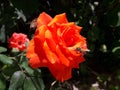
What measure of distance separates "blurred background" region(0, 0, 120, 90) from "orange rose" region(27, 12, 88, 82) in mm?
442

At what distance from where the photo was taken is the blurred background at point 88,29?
6.28ft

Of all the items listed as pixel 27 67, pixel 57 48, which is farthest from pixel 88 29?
pixel 57 48

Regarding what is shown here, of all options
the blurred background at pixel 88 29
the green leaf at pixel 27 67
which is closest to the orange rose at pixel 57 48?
the green leaf at pixel 27 67

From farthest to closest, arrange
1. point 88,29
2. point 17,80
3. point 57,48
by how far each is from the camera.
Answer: point 88,29 < point 17,80 < point 57,48

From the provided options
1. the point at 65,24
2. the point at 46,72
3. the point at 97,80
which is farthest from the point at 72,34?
the point at 97,80

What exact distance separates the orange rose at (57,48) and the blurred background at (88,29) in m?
0.44

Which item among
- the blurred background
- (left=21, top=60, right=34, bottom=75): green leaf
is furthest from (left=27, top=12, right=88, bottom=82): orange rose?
the blurred background

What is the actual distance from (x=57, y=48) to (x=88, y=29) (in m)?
0.85

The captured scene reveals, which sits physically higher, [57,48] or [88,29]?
[57,48]

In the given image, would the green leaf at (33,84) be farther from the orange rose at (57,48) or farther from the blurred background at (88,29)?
the blurred background at (88,29)

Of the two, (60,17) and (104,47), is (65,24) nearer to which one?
(60,17)

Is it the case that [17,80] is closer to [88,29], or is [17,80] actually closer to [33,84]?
[33,84]

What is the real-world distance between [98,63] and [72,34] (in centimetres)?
96

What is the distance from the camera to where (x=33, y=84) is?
1506 mm
